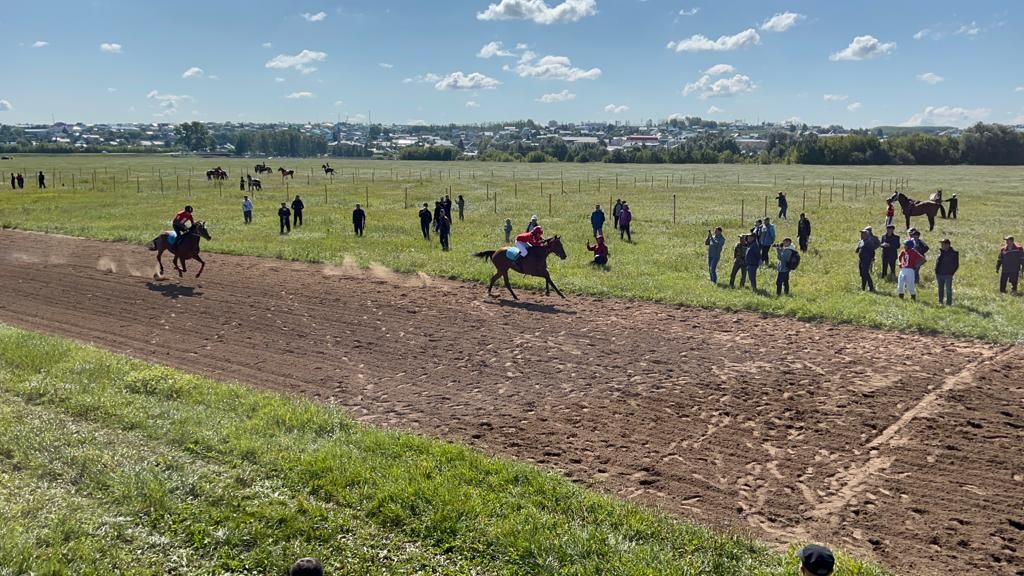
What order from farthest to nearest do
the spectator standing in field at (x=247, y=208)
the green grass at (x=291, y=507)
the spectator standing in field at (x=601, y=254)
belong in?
the spectator standing in field at (x=247, y=208), the spectator standing in field at (x=601, y=254), the green grass at (x=291, y=507)

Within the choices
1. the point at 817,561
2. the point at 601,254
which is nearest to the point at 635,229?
the point at 601,254

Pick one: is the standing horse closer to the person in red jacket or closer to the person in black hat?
the person in red jacket

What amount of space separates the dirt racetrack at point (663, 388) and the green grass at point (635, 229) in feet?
5.19

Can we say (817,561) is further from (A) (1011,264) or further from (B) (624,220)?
(B) (624,220)

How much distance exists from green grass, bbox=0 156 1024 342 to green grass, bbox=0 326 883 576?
10720 mm

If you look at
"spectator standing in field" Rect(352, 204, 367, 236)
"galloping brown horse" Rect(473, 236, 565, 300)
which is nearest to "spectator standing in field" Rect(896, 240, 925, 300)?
"galloping brown horse" Rect(473, 236, 565, 300)

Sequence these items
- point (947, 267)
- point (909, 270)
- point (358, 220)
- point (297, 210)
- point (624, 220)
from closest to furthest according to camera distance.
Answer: point (947, 267), point (909, 270), point (624, 220), point (358, 220), point (297, 210)

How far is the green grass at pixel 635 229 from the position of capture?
1797 cm

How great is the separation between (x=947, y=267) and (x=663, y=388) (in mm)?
9774

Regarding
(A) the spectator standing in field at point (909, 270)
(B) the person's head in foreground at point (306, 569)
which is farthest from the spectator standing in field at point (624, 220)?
(B) the person's head in foreground at point (306, 569)

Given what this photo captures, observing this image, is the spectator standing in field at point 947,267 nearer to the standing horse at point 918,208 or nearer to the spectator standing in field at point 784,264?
the spectator standing in field at point 784,264

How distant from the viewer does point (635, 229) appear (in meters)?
33.5

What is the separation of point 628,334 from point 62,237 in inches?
977

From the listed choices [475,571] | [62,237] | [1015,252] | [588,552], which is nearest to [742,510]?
[588,552]
